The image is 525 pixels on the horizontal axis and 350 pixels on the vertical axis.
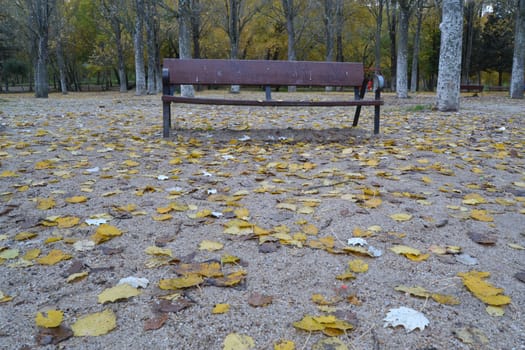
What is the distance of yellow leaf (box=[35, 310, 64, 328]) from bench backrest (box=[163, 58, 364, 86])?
402cm

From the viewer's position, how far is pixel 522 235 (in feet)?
7.57

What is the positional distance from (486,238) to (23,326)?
7.39 ft

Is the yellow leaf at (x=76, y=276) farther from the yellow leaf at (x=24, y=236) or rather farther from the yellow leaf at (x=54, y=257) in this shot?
the yellow leaf at (x=24, y=236)

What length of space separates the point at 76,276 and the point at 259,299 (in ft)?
2.76

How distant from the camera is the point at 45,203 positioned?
275cm

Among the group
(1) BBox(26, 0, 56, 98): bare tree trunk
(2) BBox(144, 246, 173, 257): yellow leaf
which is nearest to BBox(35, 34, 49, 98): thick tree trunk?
(1) BBox(26, 0, 56, 98): bare tree trunk

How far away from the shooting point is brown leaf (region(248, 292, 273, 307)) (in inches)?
64.7

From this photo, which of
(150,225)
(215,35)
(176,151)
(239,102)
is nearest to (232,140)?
(239,102)

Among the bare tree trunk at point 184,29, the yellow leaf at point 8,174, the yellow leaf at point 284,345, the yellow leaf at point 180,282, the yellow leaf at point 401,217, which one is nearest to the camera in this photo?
the yellow leaf at point 284,345

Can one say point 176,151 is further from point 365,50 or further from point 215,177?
point 365,50

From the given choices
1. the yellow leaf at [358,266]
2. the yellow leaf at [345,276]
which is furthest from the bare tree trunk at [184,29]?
the yellow leaf at [345,276]

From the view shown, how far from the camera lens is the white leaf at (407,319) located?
149 cm

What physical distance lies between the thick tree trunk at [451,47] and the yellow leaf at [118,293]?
7822mm

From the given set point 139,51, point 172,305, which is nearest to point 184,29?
point 139,51
